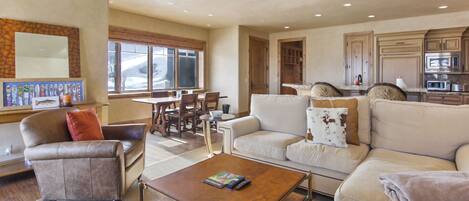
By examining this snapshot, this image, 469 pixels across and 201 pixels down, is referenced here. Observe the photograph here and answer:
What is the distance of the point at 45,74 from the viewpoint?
3.65m

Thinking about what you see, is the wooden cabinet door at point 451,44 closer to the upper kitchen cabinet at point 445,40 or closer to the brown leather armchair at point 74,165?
the upper kitchen cabinet at point 445,40

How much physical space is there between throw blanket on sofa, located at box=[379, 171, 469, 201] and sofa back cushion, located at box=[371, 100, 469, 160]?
1.35 meters

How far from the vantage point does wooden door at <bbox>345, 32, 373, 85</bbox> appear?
7.18 metres

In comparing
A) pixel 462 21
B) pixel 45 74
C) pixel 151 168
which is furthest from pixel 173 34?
pixel 462 21

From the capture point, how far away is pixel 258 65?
8586 mm

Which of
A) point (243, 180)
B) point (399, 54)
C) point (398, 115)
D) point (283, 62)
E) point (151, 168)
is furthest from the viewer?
point (283, 62)

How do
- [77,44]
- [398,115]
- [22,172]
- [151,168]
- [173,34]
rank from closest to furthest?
[398,115] < [22,172] < [151,168] < [77,44] < [173,34]

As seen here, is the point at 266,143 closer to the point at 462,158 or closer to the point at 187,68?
the point at 462,158

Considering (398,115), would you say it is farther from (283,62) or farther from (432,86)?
(283,62)

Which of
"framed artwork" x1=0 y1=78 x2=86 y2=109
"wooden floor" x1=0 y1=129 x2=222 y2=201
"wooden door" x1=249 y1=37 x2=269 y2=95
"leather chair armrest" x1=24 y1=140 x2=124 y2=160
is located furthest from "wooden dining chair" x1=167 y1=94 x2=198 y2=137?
"leather chair armrest" x1=24 y1=140 x2=124 y2=160

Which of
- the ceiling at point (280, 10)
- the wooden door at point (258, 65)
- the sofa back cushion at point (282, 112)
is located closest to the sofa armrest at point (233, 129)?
the sofa back cushion at point (282, 112)

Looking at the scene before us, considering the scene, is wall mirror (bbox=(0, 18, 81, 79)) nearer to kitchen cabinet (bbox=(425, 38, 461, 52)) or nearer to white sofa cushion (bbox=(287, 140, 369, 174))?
white sofa cushion (bbox=(287, 140, 369, 174))

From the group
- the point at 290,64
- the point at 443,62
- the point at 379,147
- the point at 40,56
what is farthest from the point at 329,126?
the point at 290,64

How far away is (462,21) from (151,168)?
6.89 metres
